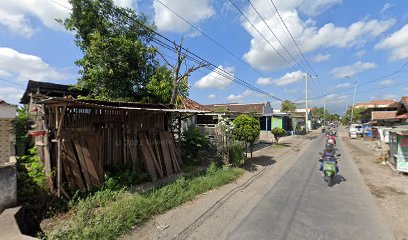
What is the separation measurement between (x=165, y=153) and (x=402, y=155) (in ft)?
33.4

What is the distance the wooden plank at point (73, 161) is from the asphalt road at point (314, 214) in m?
4.42

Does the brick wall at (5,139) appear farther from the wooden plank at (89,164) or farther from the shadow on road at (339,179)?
the shadow on road at (339,179)

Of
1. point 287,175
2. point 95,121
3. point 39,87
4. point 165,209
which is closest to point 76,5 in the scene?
point 39,87

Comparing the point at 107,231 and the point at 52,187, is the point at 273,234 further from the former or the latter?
the point at 52,187

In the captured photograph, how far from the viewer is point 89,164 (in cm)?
643

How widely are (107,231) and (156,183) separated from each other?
325 centimetres

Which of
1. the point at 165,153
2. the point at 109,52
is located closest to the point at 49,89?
the point at 109,52

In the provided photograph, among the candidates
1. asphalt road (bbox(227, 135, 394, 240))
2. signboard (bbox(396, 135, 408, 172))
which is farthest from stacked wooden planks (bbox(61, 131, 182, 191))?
signboard (bbox(396, 135, 408, 172))

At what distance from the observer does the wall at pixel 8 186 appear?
15.0 feet

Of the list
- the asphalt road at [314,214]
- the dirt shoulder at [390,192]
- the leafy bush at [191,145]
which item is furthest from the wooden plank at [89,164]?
the dirt shoulder at [390,192]

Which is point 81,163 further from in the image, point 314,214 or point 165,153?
point 314,214

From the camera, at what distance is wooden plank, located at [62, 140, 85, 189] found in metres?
6.03

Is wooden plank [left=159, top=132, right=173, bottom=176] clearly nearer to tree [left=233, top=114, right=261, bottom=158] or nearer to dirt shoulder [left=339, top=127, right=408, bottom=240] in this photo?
tree [left=233, top=114, right=261, bottom=158]

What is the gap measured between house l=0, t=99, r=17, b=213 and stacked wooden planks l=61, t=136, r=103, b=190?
3.92 feet
